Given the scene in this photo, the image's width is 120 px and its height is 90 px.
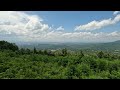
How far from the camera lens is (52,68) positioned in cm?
1844

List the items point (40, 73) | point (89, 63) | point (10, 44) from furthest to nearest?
point (10, 44) → point (89, 63) → point (40, 73)
